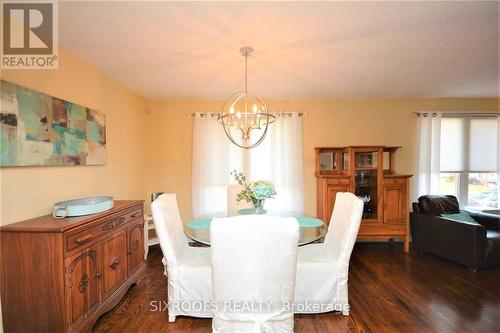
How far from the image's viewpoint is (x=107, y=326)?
72.4 inches

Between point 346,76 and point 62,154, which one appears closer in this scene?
point 62,154

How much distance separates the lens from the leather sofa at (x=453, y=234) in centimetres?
258

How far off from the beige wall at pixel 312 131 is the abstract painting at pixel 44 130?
4.30ft

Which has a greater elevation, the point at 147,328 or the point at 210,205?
the point at 210,205

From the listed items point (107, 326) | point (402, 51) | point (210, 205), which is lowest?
point (107, 326)

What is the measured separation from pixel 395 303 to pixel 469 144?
3.09m

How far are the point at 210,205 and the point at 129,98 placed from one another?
193cm

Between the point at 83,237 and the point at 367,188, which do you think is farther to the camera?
the point at 367,188

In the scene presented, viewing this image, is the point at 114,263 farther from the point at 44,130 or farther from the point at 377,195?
the point at 377,195

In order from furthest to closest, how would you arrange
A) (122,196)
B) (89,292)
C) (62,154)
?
1. (122,196)
2. (62,154)
3. (89,292)

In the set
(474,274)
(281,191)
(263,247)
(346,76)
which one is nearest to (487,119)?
(474,274)

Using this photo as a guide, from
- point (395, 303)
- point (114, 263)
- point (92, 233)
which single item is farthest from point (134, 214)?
point (395, 303)

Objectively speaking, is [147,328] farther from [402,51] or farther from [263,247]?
[402,51]

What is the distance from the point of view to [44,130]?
1808mm
